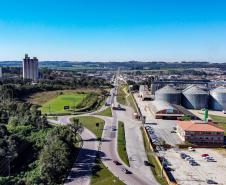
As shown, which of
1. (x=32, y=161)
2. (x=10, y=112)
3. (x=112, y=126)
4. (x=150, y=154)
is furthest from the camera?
(x=10, y=112)

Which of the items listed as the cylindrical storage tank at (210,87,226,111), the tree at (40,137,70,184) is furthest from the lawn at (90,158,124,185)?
the cylindrical storage tank at (210,87,226,111)

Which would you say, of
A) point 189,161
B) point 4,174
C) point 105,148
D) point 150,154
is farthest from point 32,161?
point 189,161

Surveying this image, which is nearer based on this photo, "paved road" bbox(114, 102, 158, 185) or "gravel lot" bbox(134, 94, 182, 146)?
"paved road" bbox(114, 102, 158, 185)

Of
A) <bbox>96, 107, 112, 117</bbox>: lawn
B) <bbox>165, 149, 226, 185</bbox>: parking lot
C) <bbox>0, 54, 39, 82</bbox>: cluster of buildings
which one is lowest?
<bbox>165, 149, 226, 185</bbox>: parking lot

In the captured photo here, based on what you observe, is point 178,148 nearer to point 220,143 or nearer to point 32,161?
point 220,143

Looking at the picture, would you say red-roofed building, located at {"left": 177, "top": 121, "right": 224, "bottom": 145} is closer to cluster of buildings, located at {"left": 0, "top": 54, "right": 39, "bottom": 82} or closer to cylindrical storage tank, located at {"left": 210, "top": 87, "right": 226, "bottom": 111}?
cylindrical storage tank, located at {"left": 210, "top": 87, "right": 226, "bottom": 111}

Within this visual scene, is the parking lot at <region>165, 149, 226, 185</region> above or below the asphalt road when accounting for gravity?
below

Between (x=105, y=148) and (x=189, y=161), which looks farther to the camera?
(x=105, y=148)
